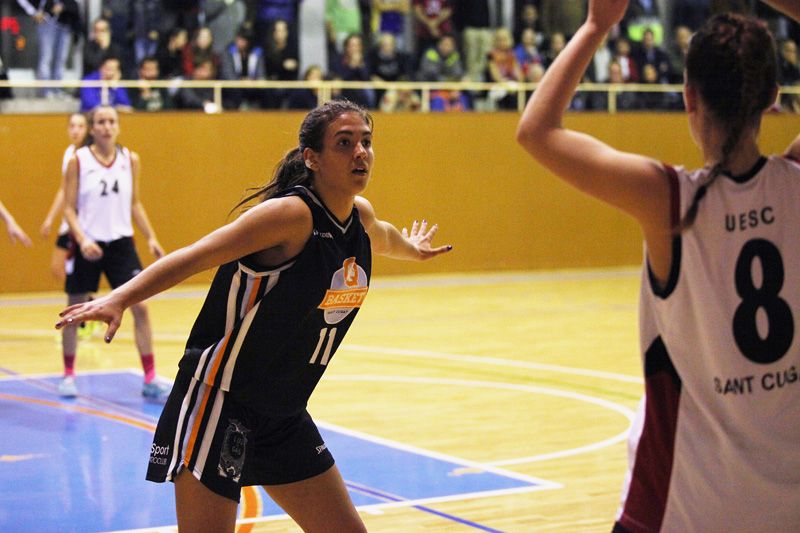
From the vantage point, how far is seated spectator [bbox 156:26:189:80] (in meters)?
14.7

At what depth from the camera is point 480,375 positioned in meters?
9.33

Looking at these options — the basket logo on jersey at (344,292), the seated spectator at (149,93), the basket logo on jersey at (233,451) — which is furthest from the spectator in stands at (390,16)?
the basket logo on jersey at (233,451)

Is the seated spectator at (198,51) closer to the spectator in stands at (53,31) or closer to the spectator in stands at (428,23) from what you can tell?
the spectator in stands at (53,31)

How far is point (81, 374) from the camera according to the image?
9.44 m

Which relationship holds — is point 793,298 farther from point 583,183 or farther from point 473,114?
point 473,114

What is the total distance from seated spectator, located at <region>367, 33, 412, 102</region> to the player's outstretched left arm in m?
11.7

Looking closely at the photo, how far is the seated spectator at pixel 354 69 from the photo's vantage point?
15492mm

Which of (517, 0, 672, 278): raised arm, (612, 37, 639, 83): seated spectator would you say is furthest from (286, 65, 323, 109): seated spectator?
(517, 0, 672, 278): raised arm

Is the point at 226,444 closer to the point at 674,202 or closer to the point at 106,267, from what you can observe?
the point at 674,202

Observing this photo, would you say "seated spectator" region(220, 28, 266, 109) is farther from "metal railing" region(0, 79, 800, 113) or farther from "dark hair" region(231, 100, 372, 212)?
"dark hair" region(231, 100, 372, 212)

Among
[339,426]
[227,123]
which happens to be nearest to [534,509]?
[339,426]

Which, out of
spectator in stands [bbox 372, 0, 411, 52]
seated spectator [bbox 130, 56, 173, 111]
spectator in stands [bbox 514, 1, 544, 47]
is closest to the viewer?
seated spectator [bbox 130, 56, 173, 111]

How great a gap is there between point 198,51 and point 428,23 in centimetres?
350

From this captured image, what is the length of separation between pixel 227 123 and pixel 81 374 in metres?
6.15
